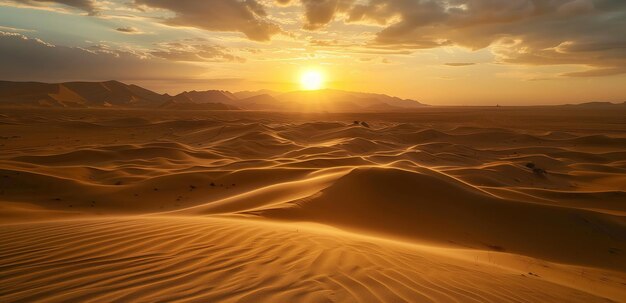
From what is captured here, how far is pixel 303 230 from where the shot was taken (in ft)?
17.5

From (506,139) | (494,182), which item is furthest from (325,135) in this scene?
(494,182)

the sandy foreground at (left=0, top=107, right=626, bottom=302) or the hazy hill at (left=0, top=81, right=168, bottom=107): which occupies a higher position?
the hazy hill at (left=0, top=81, right=168, bottom=107)

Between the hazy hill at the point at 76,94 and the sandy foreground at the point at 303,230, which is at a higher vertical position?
the hazy hill at the point at 76,94

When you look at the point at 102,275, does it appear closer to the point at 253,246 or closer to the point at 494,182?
the point at 253,246

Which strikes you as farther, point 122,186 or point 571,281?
point 122,186

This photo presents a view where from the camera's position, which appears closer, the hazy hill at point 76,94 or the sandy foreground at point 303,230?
the sandy foreground at point 303,230

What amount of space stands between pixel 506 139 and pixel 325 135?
1330cm

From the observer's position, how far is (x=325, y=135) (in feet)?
87.7

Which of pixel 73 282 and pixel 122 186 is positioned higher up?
pixel 73 282

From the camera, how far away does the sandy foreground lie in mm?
3031

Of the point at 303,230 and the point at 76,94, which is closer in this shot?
the point at 303,230

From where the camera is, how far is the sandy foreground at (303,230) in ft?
9.95

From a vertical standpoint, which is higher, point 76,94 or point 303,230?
point 76,94

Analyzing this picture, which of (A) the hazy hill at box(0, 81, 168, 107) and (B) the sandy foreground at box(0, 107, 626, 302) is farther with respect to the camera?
(A) the hazy hill at box(0, 81, 168, 107)
